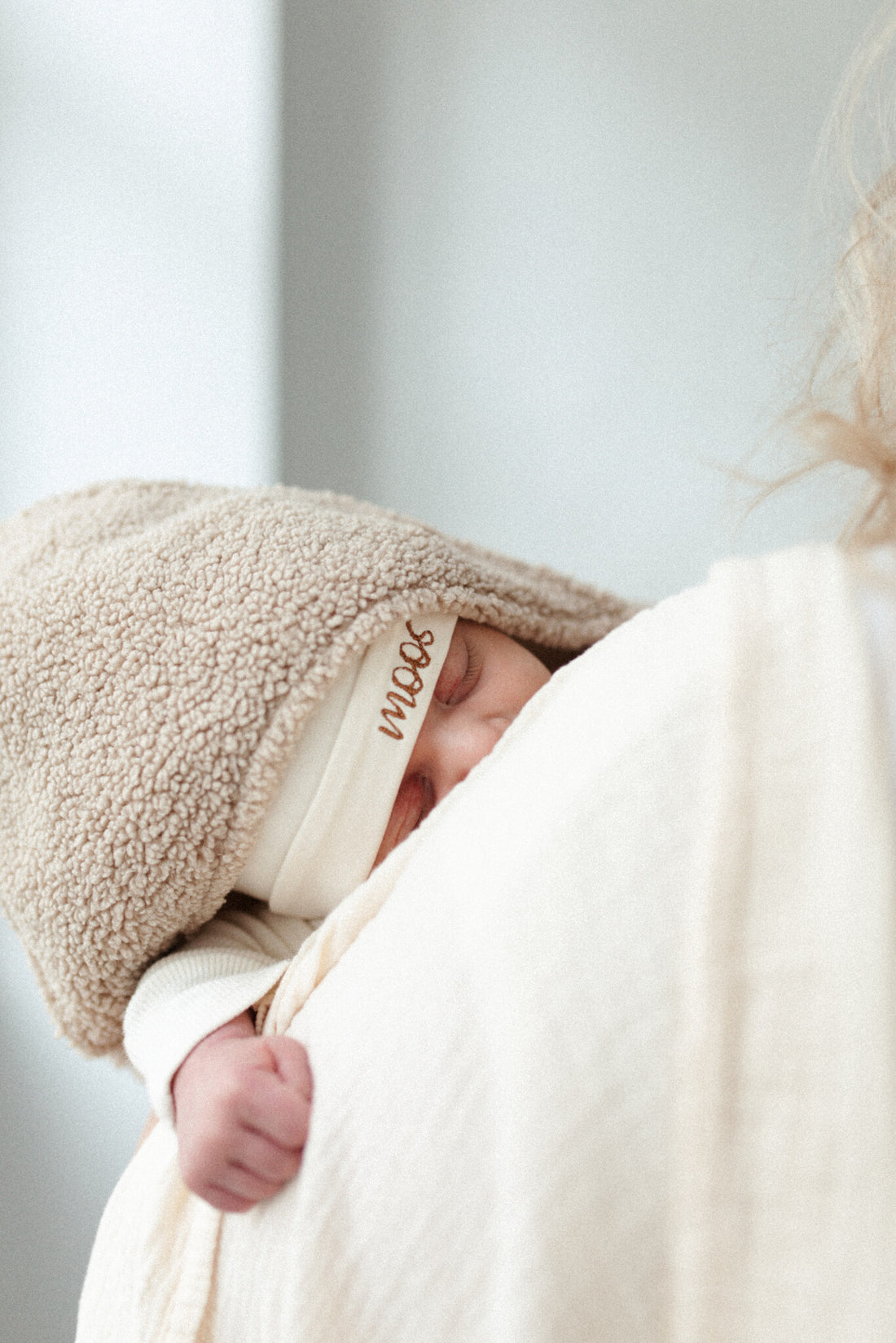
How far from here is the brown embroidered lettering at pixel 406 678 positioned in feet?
2.13

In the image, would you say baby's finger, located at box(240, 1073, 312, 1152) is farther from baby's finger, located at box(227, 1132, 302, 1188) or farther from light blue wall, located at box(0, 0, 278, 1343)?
light blue wall, located at box(0, 0, 278, 1343)

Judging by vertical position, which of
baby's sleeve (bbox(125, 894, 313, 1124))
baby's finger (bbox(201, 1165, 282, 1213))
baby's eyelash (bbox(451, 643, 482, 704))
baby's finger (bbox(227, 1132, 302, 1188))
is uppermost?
baby's eyelash (bbox(451, 643, 482, 704))

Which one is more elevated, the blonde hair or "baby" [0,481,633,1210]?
the blonde hair

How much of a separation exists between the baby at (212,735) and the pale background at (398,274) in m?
0.50

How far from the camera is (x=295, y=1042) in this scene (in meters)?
0.46

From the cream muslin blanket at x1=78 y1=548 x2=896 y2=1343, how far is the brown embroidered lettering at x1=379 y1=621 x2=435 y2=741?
225 millimetres

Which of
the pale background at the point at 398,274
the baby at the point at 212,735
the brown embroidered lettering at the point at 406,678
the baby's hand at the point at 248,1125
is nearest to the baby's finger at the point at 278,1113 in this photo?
the baby's hand at the point at 248,1125

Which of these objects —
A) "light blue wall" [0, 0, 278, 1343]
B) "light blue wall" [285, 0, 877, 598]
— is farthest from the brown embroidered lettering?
"light blue wall" [0, 0, 278, 1343]

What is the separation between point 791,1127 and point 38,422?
1.19 m

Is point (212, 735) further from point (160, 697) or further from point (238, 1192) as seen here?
point (238, 1192)

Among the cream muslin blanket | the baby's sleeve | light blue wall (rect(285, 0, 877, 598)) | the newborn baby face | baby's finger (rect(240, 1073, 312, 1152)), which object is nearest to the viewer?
the cream muslin blanket

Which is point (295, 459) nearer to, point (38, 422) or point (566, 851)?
point (38, 422)

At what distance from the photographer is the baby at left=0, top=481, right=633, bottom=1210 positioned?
0.60 meters

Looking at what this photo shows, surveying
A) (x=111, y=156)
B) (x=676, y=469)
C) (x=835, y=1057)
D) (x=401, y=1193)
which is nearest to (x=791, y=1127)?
(x=835, y=1057)
